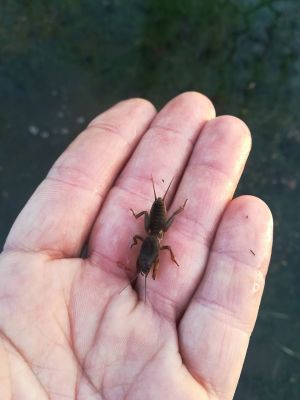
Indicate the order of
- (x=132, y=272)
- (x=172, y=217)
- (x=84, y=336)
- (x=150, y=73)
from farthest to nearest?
(x=150, y=73)
(x=172, y=217)
(x=132, y=272)
(x=84, y=336)

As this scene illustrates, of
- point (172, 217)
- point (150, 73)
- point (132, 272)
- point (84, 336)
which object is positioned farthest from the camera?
point (150, 73)

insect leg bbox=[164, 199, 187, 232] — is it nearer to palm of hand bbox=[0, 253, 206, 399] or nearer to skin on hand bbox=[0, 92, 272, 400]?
skin on hand bbox=[0, 92, 272, 400]

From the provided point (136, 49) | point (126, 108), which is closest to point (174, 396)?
point (126, 108)

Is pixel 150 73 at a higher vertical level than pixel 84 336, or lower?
higher

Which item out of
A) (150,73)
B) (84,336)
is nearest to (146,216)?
(84,336)

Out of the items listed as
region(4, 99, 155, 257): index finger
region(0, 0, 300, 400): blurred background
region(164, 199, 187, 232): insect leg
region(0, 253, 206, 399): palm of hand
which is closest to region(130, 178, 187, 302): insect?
region(164, 199, 187, 232): insect leg

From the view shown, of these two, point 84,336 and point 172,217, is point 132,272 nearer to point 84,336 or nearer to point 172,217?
point 172,217
